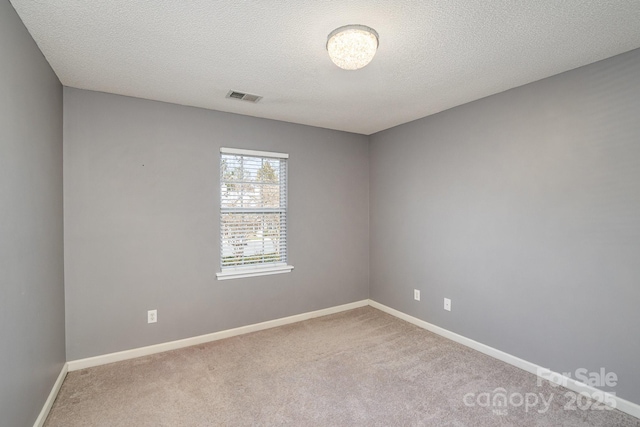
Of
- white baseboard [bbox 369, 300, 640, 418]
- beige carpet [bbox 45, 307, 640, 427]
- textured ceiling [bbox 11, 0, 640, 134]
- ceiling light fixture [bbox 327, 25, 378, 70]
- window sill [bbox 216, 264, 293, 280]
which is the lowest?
beige carpet [bbox 45, 307, 640, 427]

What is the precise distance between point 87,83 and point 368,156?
10.5 ft

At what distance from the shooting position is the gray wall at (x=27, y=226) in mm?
1498

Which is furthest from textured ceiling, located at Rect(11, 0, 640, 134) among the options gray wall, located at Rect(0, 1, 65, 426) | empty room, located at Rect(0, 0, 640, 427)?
gray wall, located at Rect(0, 1, 65, 426)

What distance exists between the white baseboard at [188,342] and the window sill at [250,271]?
0.57 metres

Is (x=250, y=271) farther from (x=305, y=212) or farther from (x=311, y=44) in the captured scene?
(x=311, y=44)

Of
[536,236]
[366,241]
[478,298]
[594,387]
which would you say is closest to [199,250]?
[366,241]

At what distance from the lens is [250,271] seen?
3.38 metres

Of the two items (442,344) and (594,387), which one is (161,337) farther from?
(594,387)

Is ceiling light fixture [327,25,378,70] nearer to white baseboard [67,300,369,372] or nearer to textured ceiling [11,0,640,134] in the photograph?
textured ceiling [11,0,640,134]

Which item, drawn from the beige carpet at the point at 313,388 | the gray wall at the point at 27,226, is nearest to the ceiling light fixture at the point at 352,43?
the gray wall at the point at 27,226

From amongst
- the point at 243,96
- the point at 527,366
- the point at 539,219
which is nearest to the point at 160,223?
the point at 243,96

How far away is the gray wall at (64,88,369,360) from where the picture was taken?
262cm

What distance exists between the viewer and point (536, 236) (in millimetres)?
2518

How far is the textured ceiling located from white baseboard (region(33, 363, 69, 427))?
235 centimetres
